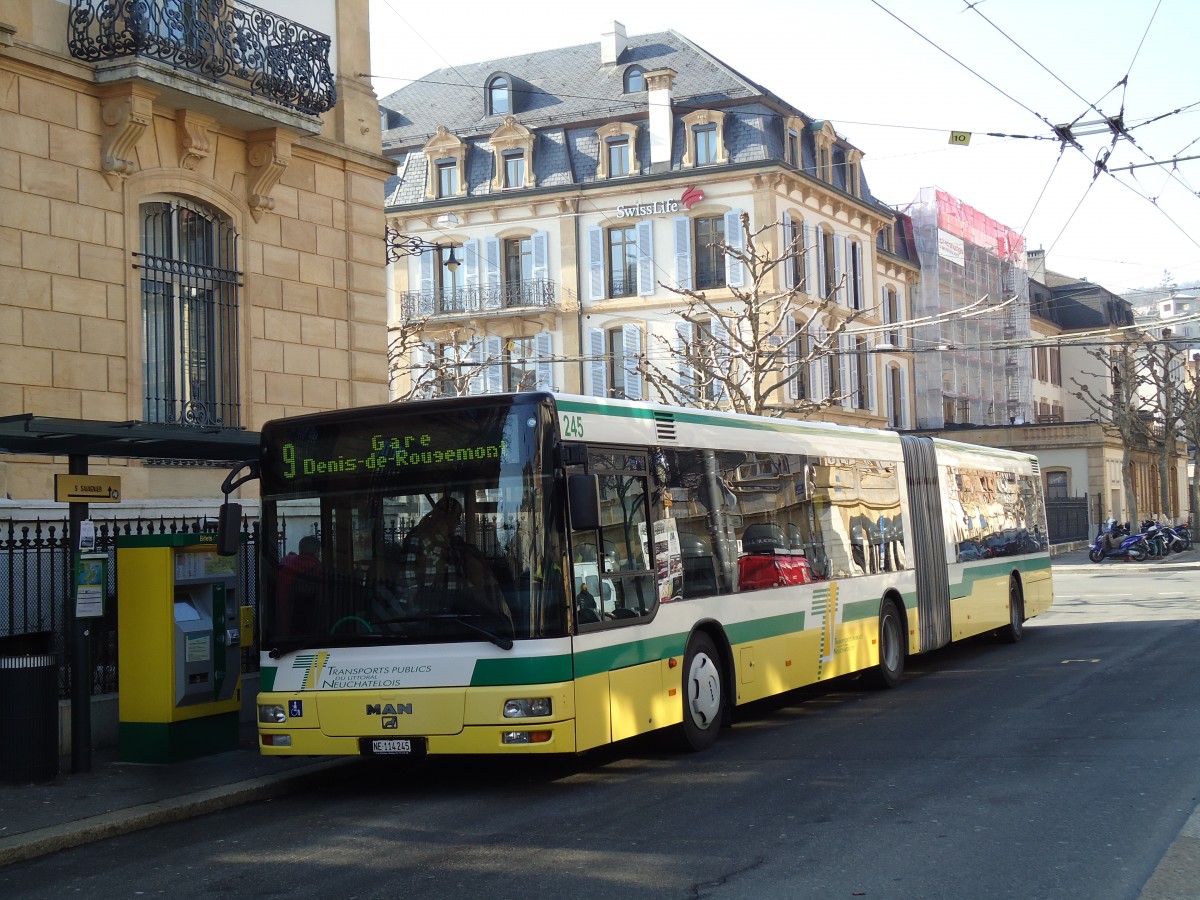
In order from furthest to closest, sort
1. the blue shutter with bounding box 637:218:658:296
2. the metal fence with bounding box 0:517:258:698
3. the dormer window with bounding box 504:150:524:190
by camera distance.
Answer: the dormer window with bounding box 504:150:524:190 < the blue shutter with bounding box 637:218:658:296 < the metal fence with bounding box 0:517:258:698

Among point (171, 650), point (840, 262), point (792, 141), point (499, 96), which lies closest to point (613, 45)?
point (499, 96)

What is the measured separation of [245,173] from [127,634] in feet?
23.5

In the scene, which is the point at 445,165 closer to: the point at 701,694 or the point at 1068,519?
the point at 1068,519

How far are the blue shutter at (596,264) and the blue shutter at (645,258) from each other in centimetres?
123

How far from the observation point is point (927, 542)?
17109 mm

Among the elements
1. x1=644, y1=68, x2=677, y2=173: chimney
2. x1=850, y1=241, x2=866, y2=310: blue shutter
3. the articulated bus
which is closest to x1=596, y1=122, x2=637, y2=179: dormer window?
x1=644, y1=68, x2=677, y2=173: chimney

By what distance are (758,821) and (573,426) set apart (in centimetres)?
309

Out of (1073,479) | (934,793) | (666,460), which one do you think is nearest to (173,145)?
(666,460)

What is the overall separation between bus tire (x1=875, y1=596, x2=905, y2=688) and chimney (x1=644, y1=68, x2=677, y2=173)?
32.2 metres

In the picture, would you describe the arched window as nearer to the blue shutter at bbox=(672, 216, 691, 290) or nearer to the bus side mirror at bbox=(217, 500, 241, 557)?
the bus side mirror at bbox=(217, 500, 241, 557)

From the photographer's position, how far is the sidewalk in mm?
8688

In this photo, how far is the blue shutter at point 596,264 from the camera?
4722cm

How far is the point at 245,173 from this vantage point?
16.6 meters

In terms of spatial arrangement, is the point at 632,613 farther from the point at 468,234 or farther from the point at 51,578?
the point at 468,234
